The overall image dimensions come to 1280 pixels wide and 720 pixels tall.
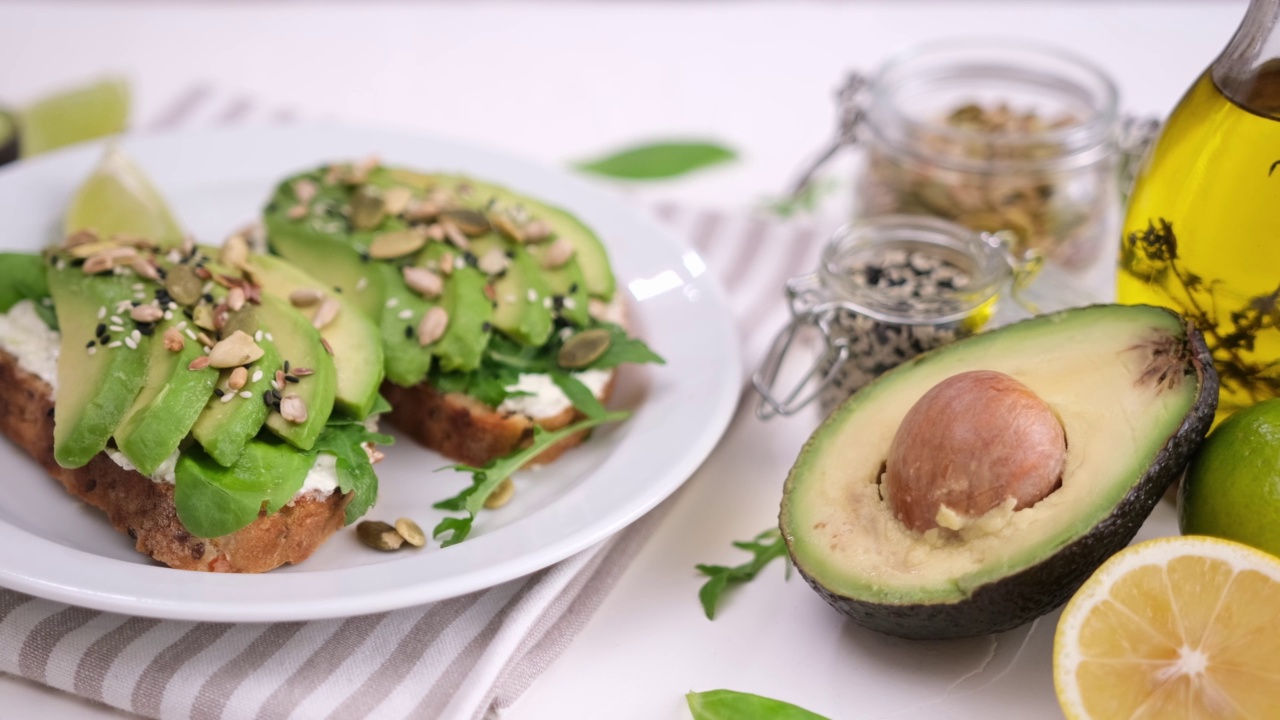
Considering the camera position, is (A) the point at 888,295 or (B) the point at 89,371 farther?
(A) the point at 888,295

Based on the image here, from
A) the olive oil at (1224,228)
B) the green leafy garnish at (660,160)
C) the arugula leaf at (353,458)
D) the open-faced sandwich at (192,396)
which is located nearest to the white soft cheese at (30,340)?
the open-faced sandwich at (192,396)

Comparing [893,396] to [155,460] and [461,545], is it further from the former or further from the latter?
[155,460]

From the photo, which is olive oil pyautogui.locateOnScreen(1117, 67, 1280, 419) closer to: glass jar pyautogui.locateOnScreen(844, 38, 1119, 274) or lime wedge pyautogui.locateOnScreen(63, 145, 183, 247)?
glass jar pyautogui.locateOnScreen(844, 38, 1119, 274)

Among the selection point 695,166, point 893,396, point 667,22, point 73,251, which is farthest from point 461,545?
point 667,22

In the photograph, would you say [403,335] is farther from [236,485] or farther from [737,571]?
[737,571]

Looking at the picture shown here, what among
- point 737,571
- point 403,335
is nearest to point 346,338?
point 403,335

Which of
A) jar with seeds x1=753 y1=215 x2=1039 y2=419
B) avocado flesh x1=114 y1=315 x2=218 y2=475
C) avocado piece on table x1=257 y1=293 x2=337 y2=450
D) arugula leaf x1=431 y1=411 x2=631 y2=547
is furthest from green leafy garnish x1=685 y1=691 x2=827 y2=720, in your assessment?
avocado flesh x1=114 y1=315 x2=218 y2=475
